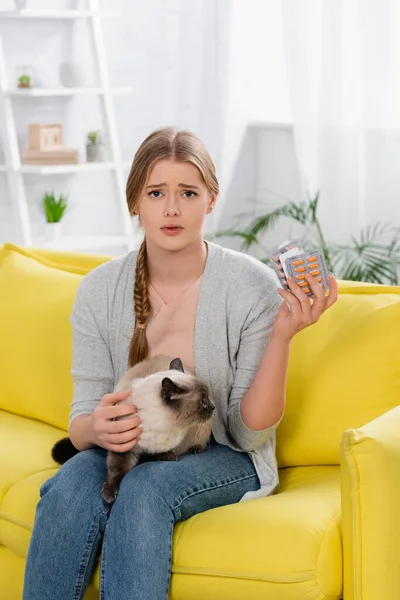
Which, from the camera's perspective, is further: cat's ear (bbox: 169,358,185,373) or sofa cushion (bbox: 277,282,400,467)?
sofa cushion (bbox: 277,282,400,467)

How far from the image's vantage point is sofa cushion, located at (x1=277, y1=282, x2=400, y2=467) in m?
2.04

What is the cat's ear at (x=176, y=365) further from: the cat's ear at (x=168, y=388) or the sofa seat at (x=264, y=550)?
the sofa seat at (x=264, y=550)

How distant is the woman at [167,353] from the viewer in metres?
1.74

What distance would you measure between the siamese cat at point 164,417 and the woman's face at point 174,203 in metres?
0.26

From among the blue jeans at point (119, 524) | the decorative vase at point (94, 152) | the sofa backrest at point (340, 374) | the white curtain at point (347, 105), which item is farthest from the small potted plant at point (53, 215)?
the blue jeans at point (119, 524)

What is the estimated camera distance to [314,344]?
6.97ft

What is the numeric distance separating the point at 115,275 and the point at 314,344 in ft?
1.52

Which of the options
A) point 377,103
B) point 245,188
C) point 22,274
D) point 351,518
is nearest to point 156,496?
point 351,518

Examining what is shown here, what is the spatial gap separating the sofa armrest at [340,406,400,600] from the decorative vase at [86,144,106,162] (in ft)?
10.6

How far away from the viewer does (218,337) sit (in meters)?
1.98

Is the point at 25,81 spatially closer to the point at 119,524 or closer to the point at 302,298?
the point at 302,298

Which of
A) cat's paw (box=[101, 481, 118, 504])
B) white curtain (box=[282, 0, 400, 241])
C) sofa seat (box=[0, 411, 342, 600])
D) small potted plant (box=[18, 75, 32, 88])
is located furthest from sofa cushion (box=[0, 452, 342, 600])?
small potted plant (box=[18, 75, 32, 88])

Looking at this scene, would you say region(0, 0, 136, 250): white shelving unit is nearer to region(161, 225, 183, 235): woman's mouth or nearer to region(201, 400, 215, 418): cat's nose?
region(161, 225, 183, 235): woman's mouth

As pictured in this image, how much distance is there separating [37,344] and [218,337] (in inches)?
27.4
